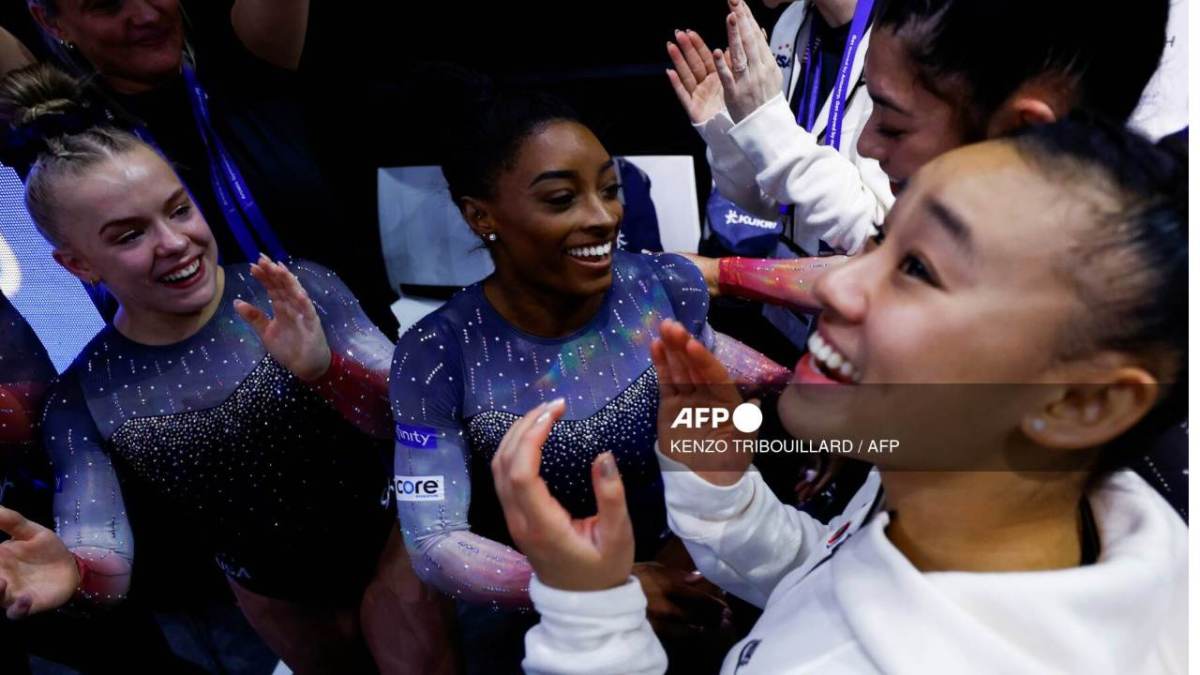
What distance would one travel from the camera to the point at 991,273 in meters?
0.57

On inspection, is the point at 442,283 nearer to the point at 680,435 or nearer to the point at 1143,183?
the point at 680,435

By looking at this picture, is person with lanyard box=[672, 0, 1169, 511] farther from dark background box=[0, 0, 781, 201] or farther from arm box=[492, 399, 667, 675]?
arm box=[492, 399, 667, 675]

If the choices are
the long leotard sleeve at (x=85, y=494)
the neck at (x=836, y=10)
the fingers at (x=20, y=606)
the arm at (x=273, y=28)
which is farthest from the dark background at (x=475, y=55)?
the fingers at (x=20, y=606)

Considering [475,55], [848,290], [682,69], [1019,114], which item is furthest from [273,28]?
[1019,114]

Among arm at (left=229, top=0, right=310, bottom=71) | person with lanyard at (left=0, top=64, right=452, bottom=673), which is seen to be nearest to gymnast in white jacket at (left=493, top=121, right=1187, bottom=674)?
person with lanyard at (left=0, top=64, right=452, bottom=673)

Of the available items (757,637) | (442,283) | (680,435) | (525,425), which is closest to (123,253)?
(442,283)

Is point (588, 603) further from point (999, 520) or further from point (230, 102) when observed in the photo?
point (230, 102)

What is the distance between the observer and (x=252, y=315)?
87 centimetres

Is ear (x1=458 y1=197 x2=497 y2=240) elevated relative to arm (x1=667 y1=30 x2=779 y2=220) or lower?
lower

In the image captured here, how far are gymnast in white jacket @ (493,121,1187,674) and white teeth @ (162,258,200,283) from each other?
421 millimetres

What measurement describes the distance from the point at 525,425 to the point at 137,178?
486 mm

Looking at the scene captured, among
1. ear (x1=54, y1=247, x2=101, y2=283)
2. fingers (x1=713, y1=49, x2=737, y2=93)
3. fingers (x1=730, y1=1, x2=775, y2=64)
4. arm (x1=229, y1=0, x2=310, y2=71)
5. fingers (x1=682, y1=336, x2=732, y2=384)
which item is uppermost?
arm (x1=229, y1=0, x2=310, y2=71)

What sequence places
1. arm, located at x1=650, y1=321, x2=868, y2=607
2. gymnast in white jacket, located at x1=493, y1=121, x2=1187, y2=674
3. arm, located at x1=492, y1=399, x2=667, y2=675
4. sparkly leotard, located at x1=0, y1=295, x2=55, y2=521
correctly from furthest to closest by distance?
1. sparkly leotard, located at x1=0, y1=295, x2=55, y2=521
2. arm, located at x1=650, y1=321, x2=868, y2=607
3. arm, located at x1=492, y1=399, x2=667, y2=675
4. gymnast in white jacket, located at x1=493, y1=121, x2=1187, y2=674

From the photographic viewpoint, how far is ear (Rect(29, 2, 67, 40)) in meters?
0.79
